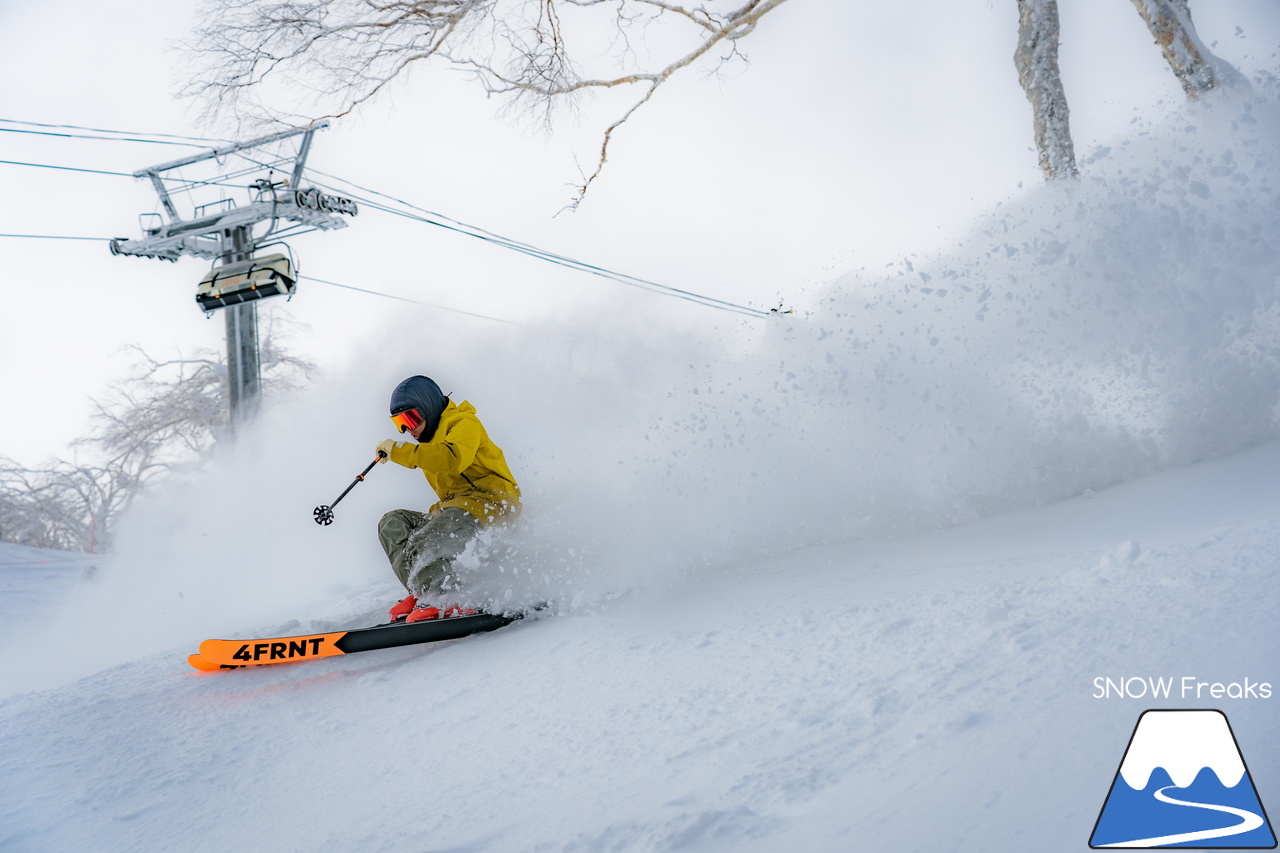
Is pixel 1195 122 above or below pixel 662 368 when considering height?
above

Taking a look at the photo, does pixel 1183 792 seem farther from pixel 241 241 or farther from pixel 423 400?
pixel 241 241

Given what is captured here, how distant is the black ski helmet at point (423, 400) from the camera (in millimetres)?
3982

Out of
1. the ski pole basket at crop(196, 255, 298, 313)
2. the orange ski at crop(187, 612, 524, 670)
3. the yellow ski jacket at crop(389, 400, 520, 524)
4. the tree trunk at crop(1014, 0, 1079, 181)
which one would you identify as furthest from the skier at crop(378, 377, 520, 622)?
the ski pole basket at crop(196, 255, 298, 313)

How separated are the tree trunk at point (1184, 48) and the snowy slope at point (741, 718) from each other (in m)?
4.35

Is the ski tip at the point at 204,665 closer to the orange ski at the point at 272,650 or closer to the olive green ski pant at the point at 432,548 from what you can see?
the orange ski at the point at 272,650

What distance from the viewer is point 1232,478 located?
11.7 ft

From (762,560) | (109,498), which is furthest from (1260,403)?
(109,498)

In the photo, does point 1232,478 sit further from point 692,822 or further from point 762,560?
point 692,822

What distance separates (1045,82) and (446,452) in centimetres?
655

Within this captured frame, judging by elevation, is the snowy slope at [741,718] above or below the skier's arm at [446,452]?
below

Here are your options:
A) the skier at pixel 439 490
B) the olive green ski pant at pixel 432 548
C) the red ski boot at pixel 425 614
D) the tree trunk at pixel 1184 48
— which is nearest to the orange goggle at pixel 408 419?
the skier at pixel 439 490

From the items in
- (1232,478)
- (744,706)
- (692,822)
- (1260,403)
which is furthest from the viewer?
(1260,403)

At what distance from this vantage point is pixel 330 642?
357 cm

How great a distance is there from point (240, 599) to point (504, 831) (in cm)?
546
